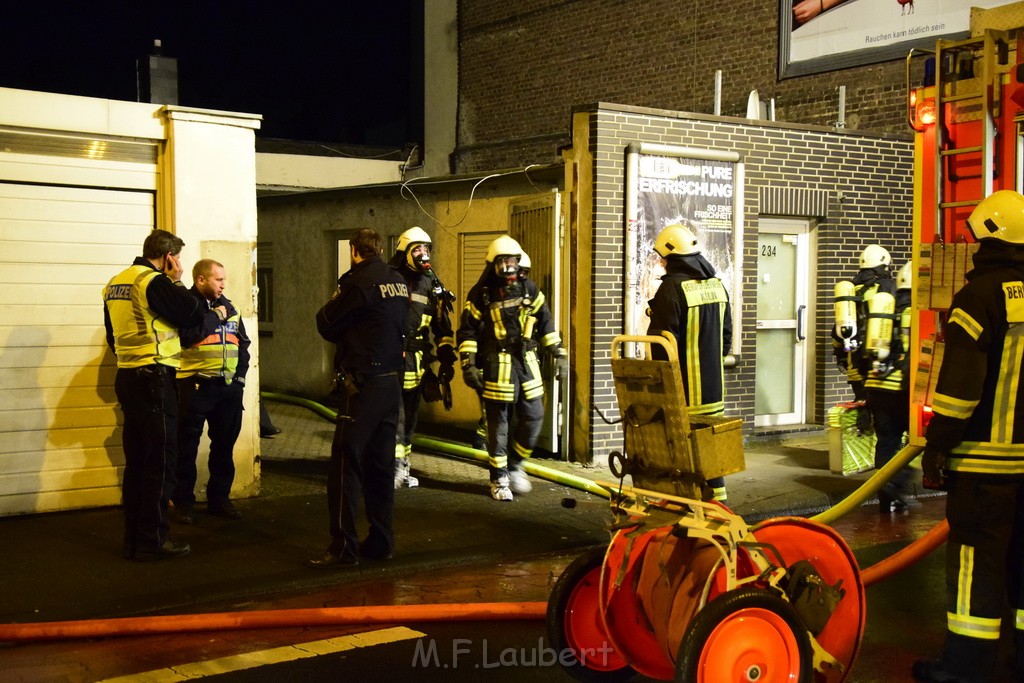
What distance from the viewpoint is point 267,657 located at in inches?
215

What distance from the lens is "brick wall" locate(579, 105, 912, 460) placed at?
10.6m

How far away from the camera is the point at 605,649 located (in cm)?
501

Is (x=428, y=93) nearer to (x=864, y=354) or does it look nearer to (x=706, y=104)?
(x=706, y=104)

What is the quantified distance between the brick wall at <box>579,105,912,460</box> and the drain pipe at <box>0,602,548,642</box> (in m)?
4.68

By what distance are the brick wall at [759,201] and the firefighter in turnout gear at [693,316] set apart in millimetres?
3410

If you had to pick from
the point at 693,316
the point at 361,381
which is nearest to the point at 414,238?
the point at 361,381

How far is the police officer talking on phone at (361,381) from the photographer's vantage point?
6.98 m

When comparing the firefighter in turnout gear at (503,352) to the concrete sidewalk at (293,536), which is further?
the firefighter in turnout gear at (503,352)

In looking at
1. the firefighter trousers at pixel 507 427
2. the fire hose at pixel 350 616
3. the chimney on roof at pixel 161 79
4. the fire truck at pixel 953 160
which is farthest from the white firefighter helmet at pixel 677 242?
the chimney on roof at pixel 161 79

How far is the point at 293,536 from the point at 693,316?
125 inches

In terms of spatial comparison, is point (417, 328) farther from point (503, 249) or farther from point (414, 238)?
point (503, 249)

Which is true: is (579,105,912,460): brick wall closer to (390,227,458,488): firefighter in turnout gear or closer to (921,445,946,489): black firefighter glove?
(390,227,458,488): firefighter in turnout gear

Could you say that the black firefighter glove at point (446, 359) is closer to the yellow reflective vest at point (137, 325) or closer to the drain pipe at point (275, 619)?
the yellow reflective vest at point (137, 325)

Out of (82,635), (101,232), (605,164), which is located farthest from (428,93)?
(82,635)
